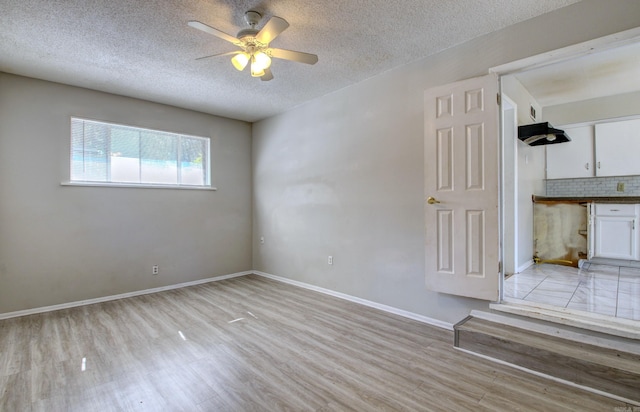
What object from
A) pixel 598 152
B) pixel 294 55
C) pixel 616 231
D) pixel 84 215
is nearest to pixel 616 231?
pixel 616 231

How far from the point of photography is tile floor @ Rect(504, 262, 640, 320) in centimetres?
254

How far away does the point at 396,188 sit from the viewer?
3354mm

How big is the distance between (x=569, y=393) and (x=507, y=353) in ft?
1.31

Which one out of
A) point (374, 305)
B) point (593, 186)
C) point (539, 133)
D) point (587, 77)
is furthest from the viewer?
point (593, 186)

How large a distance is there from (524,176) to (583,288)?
1.75 m

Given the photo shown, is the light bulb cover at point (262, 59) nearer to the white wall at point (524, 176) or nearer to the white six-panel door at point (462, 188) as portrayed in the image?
the white six-panel door at point (462, 188)

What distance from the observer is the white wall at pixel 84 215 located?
11.2 ft

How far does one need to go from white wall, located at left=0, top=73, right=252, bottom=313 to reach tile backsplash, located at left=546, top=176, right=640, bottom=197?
5815mm

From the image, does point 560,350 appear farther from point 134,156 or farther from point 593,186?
point 134,156

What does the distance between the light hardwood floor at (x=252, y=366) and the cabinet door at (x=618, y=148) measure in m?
4.28

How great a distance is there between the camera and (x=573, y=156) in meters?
4.97

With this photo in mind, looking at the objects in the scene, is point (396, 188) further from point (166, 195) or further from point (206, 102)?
point (166, 195)

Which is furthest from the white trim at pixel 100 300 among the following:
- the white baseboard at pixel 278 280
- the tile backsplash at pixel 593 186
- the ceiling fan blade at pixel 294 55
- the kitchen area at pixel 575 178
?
the tile backsplash at pixel 593 186

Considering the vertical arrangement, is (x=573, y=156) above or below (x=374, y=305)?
above
